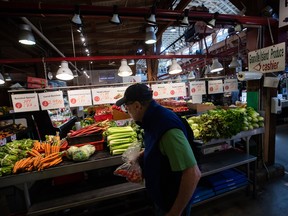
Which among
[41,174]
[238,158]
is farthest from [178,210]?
[238,158]

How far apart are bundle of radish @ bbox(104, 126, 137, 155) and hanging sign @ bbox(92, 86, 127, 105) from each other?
1264 millimetres

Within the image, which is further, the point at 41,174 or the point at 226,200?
the point at 226,200

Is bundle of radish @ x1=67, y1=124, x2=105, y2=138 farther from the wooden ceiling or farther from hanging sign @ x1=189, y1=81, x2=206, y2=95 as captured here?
hanging sign @ x1=189, y1=81, x2=206, y2=95

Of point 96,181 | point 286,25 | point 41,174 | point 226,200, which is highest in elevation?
point 286,25

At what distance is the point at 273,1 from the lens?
3.78 m

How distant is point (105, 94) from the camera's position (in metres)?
4.08

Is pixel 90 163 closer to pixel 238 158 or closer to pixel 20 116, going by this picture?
pixel 238 158

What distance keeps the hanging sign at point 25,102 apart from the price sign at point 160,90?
275 cm

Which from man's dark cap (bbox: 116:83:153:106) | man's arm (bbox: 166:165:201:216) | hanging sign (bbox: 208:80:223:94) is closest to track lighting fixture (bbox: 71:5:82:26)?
man's dark cap (bbox: 116:83:153:106)

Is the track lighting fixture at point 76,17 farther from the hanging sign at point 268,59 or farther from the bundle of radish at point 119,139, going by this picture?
the hanging sign at point 268,59

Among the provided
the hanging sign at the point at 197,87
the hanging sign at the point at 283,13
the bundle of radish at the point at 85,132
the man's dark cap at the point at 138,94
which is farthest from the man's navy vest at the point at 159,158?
the hanging sign at the point at 283,13

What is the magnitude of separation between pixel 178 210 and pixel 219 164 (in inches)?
82.8

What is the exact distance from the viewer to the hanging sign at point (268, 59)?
10.5 ft

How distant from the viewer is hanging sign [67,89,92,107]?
3917 millimetres
